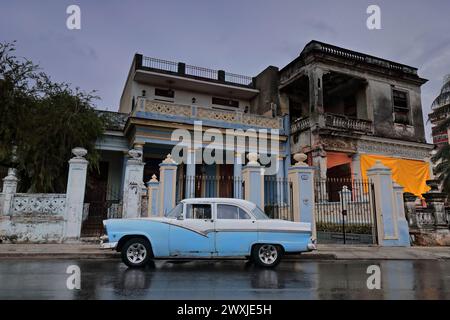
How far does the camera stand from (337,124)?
18.5m

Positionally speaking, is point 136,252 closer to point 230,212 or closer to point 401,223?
point 230,212

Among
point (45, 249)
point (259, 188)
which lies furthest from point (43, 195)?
point (259, 188)

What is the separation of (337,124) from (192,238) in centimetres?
1393

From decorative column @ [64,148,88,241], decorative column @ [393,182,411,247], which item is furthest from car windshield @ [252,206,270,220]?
decorative column @ [393,182,411,247]

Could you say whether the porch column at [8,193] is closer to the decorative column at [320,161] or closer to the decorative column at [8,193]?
the decorative column at [8,193]

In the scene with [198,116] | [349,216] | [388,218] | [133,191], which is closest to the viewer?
[133,191]

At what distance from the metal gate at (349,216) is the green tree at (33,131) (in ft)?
35.6

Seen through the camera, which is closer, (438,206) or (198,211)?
(198,211)

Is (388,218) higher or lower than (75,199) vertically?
lower

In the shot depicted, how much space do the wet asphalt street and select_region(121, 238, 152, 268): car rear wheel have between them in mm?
189

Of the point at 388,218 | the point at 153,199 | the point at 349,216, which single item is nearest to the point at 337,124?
the point at 349,216
